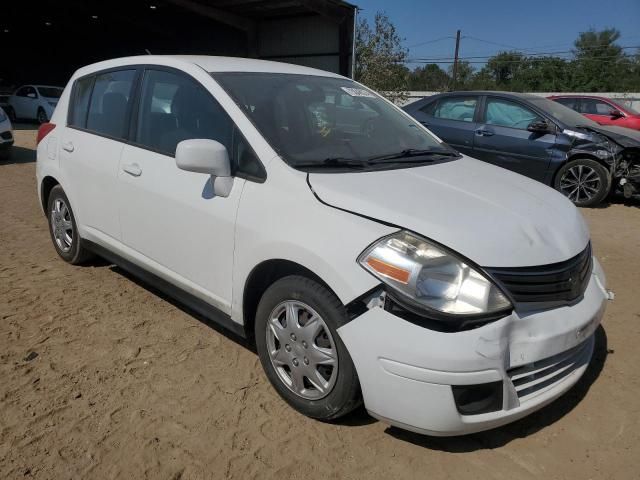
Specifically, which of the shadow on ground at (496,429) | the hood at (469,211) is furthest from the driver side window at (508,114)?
the shadow on ground at (496,429)

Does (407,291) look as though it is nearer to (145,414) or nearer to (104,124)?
(145,414)

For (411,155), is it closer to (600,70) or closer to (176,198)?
(176,198)

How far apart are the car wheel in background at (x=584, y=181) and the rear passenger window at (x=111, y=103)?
237 inches

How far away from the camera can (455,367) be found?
205cm

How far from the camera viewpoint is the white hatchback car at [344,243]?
212 cm

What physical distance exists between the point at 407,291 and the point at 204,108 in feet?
5.57

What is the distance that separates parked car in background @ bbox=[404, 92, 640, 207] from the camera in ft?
23.5

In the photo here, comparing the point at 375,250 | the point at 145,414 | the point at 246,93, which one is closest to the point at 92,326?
the point at 145,414

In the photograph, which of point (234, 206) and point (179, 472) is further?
point (234, 206)

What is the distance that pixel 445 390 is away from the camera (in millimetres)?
2086

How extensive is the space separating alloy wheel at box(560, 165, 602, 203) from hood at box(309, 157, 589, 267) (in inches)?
196

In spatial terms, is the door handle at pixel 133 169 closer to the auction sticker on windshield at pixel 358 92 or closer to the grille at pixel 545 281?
the auction sticker on windshield at pixel 358 92

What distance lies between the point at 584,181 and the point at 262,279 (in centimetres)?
620

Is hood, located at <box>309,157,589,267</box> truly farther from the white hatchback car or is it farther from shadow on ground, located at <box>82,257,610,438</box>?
shadow on ground, located at <box>82,257,610,438</box>
